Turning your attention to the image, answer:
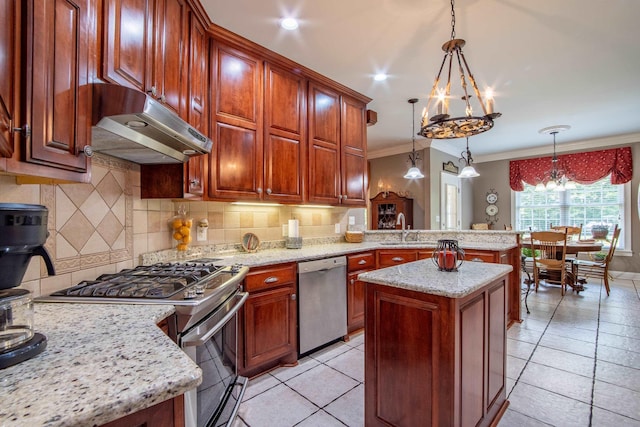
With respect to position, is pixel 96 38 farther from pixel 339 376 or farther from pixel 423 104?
pixel 423 104

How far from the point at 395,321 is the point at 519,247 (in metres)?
2.68

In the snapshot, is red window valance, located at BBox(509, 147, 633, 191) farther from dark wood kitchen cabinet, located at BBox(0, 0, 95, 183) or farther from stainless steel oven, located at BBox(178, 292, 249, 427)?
dark wood kitchen cabinet, located at BBox(0, 0, 95, 183)

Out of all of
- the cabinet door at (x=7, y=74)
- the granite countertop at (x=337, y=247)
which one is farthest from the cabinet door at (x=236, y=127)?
the cabinet door at (x=7, y=74)

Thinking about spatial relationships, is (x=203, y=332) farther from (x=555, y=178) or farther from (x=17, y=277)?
(x=555, y=178)

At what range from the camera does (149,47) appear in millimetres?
1518

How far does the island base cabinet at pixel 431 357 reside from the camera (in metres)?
1.29

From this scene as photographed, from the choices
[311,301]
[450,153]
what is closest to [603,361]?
[311,301]

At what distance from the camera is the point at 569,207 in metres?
6.17

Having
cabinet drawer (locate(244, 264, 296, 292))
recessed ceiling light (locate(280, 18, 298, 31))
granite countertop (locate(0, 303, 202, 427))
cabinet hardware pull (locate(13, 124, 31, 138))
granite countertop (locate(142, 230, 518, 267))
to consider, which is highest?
recessed ceiling light (locate(280, 18, 298, 31))

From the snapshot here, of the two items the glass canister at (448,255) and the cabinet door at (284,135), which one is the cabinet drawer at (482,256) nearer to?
the glass canister at (448,255)

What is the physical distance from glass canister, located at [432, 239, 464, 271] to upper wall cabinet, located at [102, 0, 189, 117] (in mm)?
1764

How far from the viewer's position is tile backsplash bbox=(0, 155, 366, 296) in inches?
51.6

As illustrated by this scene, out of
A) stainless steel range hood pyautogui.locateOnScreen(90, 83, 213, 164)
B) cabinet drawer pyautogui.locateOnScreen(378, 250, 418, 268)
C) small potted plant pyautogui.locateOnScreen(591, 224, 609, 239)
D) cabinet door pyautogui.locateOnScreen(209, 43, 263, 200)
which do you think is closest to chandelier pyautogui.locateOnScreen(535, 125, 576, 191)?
small potted plant pyautogui.locateOnScreen(591, 224, 609, 239)

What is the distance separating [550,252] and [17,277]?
5.80 metres
